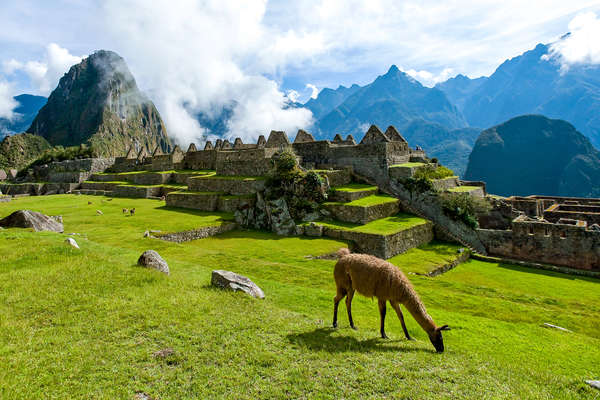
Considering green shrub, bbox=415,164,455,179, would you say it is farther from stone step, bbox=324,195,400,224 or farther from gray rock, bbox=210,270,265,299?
gray rock, bbox=210,270,265,299

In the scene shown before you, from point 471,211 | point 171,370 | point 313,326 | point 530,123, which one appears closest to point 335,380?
point 313,326

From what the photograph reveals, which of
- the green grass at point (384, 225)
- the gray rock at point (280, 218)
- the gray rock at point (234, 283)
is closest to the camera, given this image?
the gray rock at point (234, 283)

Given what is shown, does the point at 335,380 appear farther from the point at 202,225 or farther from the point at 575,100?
the point at 575,100

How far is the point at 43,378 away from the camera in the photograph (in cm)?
409

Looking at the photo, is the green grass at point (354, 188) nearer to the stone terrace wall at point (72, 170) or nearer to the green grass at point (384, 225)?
the green grass at point (384, 225)

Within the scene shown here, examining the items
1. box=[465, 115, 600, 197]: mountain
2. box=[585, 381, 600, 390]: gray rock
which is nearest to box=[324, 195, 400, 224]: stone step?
box=[585, 381, 600, 390]: gray rock

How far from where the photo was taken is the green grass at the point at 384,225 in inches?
721

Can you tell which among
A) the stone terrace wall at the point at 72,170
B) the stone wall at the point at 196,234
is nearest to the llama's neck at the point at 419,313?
the stone wall at the point at 196,234

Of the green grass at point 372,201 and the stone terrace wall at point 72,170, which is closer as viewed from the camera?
the green grass at point 372,201

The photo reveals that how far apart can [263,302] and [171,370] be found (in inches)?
123

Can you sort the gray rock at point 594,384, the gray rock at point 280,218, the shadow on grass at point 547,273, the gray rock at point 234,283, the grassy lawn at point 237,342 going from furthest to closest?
the gray rock at point 280,218, the shadow on grass at point 547,273, the gray rock at point 234,283, the gray rock at point 594,384, the grassy lawn at point 237,342

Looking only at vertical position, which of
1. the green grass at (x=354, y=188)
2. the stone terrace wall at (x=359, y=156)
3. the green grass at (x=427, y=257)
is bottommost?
the green grass at (x=427, y=257)

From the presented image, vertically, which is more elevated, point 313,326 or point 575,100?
point 575,100

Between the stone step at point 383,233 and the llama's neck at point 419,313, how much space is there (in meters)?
11.5
